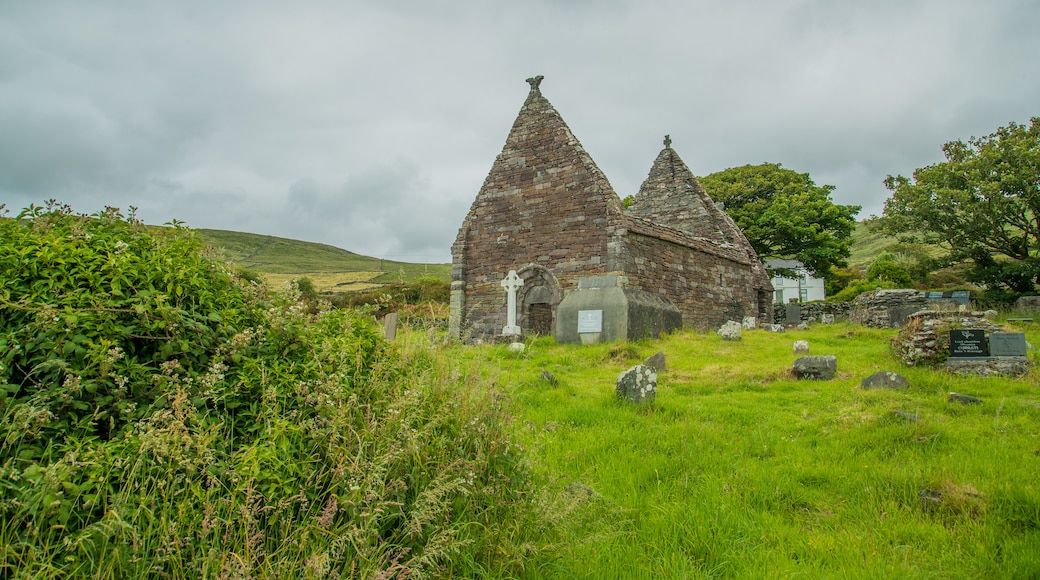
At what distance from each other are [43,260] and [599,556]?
11.3 ft

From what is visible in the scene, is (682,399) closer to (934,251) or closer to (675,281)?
(675,281)

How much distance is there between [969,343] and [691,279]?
34.3 feet

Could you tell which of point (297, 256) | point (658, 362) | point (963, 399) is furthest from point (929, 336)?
point (297, 256)

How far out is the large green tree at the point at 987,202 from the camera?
24938 millimetres

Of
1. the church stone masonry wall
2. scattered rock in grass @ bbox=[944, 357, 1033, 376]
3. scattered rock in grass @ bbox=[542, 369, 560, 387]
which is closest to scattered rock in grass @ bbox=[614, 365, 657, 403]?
scattered rock in grass @ bbox=[542, 369, 560, 387]

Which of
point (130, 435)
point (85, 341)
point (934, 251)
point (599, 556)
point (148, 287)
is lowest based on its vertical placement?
point (599, 556)

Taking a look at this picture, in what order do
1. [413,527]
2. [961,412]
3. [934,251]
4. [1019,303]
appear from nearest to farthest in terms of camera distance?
[413,527] → [961,412] → [1019,303] → [934,251]

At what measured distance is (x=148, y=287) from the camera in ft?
9.83

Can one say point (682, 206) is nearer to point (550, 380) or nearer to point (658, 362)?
point (658, 362)

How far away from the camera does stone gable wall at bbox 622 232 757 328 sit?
16844 mm

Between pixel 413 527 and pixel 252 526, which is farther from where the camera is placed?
pixel 413 527

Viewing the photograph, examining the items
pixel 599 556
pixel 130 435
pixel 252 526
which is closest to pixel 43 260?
pixel 130 435

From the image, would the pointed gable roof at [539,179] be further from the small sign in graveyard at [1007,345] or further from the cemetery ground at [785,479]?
the cemetery ground at [785,479]

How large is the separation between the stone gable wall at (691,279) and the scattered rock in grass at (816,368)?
680 centimetres
